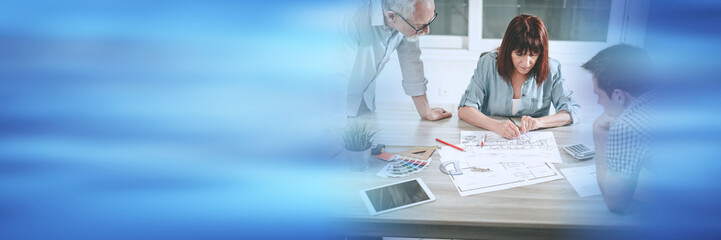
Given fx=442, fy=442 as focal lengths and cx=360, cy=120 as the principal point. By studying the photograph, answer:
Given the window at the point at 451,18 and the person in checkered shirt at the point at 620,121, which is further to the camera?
the window at the point at 451,18

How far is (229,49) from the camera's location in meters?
0.18

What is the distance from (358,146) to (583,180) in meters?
0.54

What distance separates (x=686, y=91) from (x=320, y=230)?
23 cm

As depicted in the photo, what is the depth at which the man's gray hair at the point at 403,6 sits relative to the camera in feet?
4.50

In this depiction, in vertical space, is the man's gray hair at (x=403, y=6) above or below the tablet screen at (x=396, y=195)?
above

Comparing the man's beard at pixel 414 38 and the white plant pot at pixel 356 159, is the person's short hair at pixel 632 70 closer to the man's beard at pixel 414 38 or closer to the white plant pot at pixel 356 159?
the white plant pot at pixel 356 159

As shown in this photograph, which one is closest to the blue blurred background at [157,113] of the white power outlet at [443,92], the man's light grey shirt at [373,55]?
the man's light grey shirt at [373,55]

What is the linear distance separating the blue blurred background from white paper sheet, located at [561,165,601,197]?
0.82 meters

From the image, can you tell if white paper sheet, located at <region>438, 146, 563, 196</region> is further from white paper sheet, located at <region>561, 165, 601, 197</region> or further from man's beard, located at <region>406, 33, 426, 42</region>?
man's beard, located at <region>406, 33, 426, 42</region>

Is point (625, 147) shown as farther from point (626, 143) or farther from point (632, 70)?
point (632, 70)

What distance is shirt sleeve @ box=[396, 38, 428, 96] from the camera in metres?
1.65

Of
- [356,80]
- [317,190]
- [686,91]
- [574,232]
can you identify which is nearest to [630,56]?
[686,91]

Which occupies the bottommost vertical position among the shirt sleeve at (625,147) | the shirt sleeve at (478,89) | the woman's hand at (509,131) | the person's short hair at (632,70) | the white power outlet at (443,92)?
the white power outlet at (443,92)

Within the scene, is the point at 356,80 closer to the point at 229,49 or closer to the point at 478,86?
the point at 478,86
